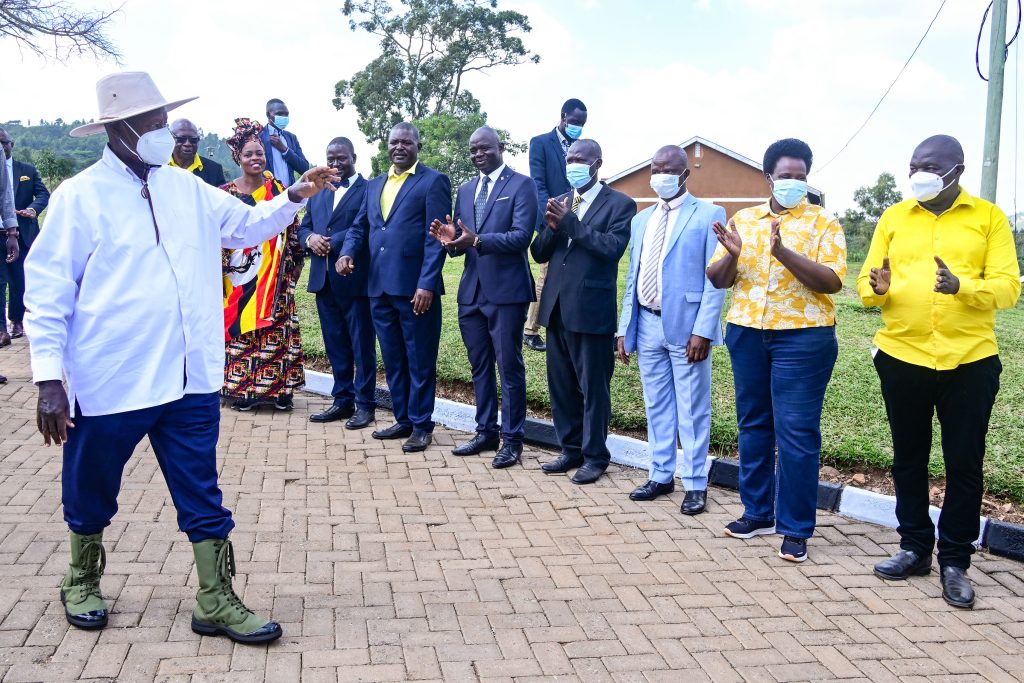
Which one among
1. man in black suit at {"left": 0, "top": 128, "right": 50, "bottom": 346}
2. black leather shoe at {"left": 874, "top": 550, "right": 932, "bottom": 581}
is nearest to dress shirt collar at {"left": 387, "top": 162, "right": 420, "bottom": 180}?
black leather shoe at {"left": 874, "top": 550, "right": 932, "bottom": 581}

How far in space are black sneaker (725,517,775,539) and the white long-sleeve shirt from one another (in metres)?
2.94

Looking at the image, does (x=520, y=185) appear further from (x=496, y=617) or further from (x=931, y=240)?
(x=496, y=617)

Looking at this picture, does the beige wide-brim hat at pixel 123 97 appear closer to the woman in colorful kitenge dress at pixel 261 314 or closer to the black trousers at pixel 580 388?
the black trousers at pixel 580 388

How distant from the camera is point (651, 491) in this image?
5.88 m

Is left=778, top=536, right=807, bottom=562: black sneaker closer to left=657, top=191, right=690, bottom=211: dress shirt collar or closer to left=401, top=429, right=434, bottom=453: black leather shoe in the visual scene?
left=657, top=191, right=690, bottom=211: dress shirt collar

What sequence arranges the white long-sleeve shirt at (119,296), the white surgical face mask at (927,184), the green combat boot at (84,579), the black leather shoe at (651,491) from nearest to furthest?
the white long-sleeve shirt at (119,296) < the green combat boot at (84,579) < the white surgical face mask at (927,184) < the black leather shoe at (651,491)

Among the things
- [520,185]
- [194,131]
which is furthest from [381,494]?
[194,131]

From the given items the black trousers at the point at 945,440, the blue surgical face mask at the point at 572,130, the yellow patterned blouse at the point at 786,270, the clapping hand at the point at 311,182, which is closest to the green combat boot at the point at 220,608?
the clapping hand at the point at 311,182

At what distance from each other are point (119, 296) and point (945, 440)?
379 centimetres

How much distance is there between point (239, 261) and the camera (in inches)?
296

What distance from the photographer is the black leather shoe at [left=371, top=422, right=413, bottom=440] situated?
7.11 metres

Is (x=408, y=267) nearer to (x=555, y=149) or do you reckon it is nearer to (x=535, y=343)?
(x=555, y=149)

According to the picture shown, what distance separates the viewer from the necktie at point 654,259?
5785mm

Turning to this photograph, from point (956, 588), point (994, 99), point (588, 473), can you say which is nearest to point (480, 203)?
point (588, 473)
